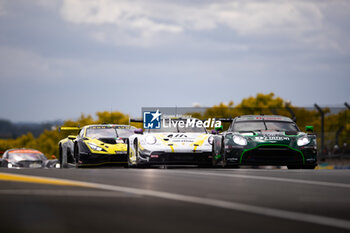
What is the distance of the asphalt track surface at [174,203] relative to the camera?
624 cm

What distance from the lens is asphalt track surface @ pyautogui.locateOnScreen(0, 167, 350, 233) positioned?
624 centimetres

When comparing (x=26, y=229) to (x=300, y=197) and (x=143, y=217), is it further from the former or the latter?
(x=300, y=197)

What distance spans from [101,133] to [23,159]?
25.2 feet

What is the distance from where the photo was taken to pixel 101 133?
18.2 m

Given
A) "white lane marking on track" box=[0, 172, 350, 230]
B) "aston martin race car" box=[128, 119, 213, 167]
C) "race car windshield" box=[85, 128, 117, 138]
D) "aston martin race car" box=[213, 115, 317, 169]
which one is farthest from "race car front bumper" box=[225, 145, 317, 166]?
"white lane marking on track" box=[0, 172, 350, 230]

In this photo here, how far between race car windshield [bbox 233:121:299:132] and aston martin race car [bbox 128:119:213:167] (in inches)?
27.9

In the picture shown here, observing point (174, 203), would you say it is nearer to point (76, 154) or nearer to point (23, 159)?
point (76, 154)

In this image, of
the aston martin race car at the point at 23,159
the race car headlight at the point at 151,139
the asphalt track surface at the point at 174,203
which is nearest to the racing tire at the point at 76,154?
the race car headlight at the point at 151,139

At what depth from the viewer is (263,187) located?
1001 cm

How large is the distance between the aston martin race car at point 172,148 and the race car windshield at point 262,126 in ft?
2.33

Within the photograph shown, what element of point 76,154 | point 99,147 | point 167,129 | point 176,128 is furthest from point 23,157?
point 176,128

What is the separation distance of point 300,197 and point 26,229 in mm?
3813

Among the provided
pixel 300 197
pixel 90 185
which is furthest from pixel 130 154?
pixel 300 197

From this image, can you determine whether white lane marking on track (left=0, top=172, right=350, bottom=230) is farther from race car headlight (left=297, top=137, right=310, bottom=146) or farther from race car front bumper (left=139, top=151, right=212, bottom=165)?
race car headlight (left=297, top=137, right=310, bottom=146)
